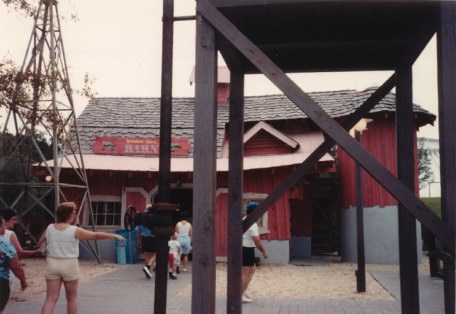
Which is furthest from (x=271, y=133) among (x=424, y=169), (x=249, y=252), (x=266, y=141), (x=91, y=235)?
(x=424, y=169)

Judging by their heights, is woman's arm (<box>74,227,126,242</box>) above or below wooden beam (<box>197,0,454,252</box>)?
below

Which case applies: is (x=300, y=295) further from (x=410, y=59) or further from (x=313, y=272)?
(x=410, y=59)

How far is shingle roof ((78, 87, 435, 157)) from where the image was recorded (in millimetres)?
19812

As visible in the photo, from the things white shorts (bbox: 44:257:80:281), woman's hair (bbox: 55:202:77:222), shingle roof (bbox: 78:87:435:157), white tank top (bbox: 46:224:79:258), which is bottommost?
white shorts (bbox: 44:257:80:281)

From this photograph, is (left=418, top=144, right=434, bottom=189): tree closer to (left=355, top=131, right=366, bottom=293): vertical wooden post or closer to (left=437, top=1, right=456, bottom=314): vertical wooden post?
(left=355, top=131, right=366, bottom=293): vertical wooden post

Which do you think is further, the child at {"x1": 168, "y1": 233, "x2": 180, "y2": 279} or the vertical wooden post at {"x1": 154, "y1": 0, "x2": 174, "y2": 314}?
the child at {"x1": 168, "y1": 233, "x2": 180, "y2": 279}

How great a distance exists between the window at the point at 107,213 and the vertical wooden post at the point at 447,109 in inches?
600

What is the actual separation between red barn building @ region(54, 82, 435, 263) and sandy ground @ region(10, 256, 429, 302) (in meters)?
1.44

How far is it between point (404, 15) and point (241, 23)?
53.7 inches

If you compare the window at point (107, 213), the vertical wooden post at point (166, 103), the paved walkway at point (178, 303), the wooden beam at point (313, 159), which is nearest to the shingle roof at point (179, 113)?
the window at point (107, 213)

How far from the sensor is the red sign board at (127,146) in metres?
19.5

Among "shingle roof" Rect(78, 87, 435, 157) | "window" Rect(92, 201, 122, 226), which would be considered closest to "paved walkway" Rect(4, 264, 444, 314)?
"window" Rect(92, 201, 122, 226)

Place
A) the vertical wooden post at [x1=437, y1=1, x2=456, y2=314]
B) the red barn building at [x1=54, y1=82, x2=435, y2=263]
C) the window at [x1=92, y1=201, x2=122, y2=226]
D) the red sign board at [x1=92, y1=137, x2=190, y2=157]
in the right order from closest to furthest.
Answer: the vertical wooden post at [x1=437, y1=1, x2=456, y2=314]
the red barn building at [x1=54, y1=82, x2=435, y2=263]
the window at [x1=92, y1=201, x2=122, y2=226]
the red sign board at [x1=92, y1=137, x2=190, y2=157]

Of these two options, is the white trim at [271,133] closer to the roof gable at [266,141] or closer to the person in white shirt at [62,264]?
the roof gable at [266,141]
